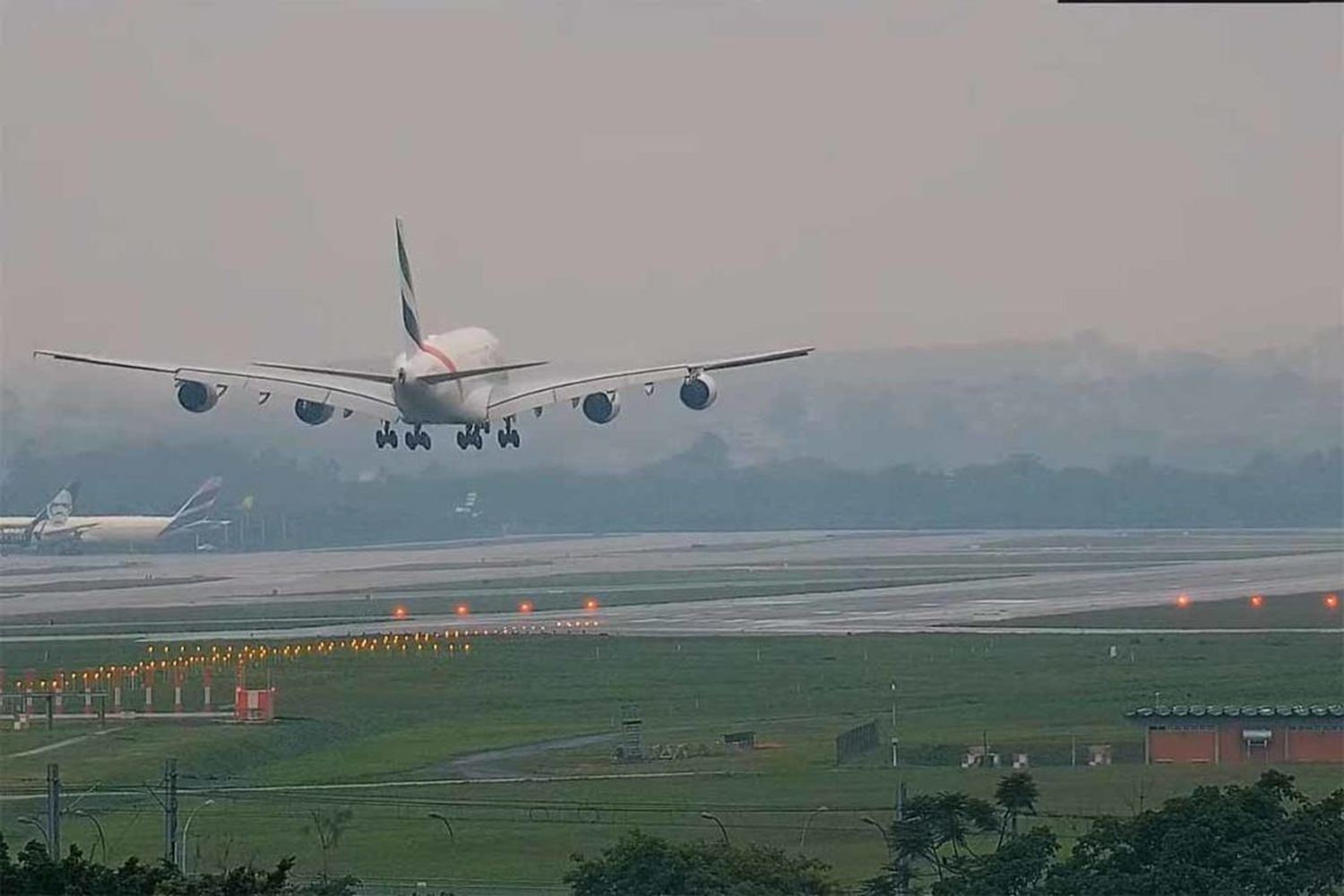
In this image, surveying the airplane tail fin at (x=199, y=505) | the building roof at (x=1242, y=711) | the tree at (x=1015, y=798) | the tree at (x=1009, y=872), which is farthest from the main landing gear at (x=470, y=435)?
the tree at (x=1009, y=872)

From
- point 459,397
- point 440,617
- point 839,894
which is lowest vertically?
point 839,894

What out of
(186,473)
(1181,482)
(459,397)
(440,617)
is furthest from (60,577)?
(1181,482)

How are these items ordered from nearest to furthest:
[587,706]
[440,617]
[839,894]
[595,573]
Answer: [839,894] < [587,706] < [440,617] < [595,573]

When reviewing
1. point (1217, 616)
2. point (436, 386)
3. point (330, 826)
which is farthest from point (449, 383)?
point (1217, 616)

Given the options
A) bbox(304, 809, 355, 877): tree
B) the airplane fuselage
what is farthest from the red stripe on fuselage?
bbox(304, 809, 355, 877): tree

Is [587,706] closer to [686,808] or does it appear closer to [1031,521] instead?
[686,808]
